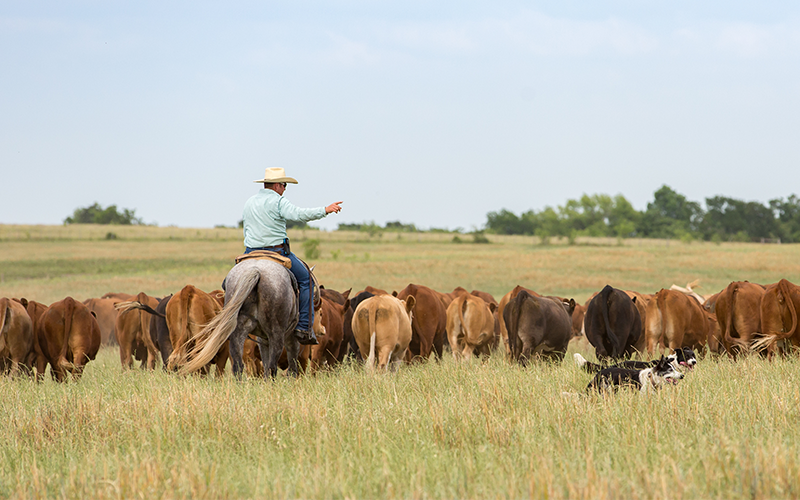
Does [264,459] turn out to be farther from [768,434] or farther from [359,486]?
[768,434]

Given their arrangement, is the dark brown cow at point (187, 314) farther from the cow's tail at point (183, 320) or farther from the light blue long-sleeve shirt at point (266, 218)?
the light blue long-sleeve shirt at point (266, 218)

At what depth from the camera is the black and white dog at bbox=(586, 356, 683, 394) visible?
607 cm

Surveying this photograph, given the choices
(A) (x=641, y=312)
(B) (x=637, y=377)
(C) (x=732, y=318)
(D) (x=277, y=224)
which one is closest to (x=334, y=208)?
(D) (x=277, y=224)

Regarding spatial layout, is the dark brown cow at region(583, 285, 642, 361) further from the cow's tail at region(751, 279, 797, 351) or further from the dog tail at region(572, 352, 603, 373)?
the dog tail at region(572, 352, 603, 373)

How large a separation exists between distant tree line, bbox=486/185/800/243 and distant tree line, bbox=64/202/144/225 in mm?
64989

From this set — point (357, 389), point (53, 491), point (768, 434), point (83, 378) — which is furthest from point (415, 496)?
point (83, 378)

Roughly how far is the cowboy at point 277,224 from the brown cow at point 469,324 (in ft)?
13.8

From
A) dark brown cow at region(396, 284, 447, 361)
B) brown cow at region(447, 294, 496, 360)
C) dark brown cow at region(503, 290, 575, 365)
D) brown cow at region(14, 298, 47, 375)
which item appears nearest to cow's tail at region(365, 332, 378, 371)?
dark brown cow at region(396, 284, 447, 361)

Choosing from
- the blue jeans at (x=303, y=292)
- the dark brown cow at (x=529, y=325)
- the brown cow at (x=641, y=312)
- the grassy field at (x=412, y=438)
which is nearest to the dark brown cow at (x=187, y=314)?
the grassy field at (x=412, y=438)

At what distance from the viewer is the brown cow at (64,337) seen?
923 cm

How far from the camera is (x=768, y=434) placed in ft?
14.7

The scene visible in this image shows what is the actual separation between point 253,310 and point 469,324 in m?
5.10

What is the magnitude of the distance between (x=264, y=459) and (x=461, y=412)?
1538 millimetres

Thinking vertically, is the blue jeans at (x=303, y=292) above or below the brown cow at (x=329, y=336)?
above
